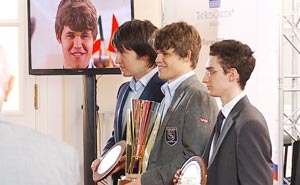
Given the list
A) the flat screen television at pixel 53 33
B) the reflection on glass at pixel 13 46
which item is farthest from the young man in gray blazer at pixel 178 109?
the reflection on glass at pixel 13 46

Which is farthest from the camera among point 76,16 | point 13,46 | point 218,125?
point 13,46

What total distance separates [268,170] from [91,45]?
190 cm

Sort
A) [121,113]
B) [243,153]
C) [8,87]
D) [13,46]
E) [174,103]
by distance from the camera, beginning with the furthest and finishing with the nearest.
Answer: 1. [13,46]
2. [121,113]
3. [174,103]
4. [243,153]
5. [8,87]

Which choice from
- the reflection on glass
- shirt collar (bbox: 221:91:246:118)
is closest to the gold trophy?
shirt collar (bbox: 221:91:246:118)

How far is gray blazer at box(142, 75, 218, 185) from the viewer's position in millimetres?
2025

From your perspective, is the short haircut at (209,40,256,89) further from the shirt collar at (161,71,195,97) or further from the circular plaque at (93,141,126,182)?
the circular plaque at (93,141,126,182)

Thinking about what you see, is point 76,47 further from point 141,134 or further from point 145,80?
point 141,134

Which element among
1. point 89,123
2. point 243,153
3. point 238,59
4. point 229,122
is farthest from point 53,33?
point 243,153

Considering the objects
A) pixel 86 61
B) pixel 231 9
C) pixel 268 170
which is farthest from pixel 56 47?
pixel 268 170

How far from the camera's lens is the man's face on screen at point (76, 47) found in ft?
11.3

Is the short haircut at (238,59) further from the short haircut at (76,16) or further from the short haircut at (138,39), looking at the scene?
the short haircut at (76,16)

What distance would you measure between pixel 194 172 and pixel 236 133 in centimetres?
21

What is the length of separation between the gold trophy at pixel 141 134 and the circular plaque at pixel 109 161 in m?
0.07

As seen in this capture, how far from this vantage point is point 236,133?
187 centimetres
